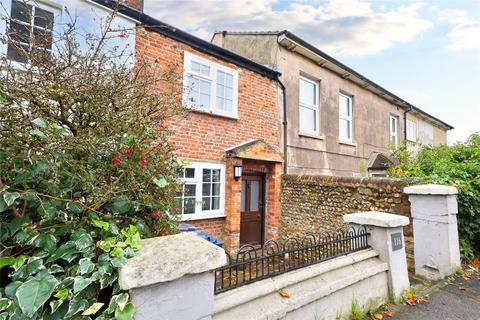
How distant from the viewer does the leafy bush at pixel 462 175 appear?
15.2 feet

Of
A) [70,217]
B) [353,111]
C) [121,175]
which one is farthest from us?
[353,111]

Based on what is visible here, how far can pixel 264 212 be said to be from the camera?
783 cm

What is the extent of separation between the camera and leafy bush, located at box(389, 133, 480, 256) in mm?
4645

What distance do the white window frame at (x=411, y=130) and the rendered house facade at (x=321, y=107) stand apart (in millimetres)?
2705

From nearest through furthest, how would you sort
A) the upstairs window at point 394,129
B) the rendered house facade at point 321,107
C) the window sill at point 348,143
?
1. the rendered house facade at point 321,107
2. the window sill at point 348,143
3. the upstairs window at point 394,129

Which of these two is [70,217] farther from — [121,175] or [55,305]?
[55,305]

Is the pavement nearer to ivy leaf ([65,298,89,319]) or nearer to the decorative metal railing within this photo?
the decorative metal railing

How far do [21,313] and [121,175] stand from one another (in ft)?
3.19

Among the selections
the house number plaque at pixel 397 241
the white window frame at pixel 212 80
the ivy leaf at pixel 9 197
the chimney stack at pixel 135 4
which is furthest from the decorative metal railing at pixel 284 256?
the chimney stack at pixel 135 4

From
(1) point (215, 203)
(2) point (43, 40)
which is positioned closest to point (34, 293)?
(2) point (43, 40)

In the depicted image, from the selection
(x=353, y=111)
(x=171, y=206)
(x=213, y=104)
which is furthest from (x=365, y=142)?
(x=171, y=206)

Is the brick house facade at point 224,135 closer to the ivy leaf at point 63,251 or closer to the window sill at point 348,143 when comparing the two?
the window sill at point 348,143

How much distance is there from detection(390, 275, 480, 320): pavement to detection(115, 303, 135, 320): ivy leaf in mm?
3025

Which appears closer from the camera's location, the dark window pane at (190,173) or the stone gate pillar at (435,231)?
the stone gate pillar at (435,231)
